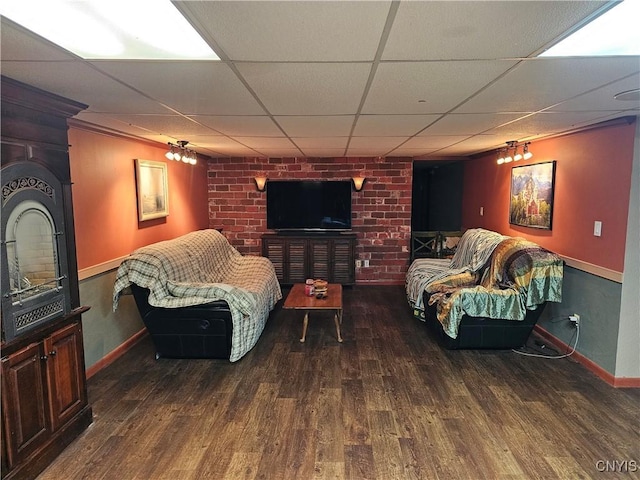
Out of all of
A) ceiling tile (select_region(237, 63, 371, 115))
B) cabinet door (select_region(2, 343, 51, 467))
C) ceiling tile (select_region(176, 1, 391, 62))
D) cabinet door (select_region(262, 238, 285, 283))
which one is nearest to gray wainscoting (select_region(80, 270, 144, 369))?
cabinet door (select_region(2, 343, 51, 467))

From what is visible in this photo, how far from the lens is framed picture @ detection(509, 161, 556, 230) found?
3.91 meters

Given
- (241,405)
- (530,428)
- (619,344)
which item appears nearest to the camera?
(530,428)

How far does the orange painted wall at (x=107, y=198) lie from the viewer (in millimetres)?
3043

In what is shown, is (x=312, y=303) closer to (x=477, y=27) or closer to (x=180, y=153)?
(x=180, y=153)

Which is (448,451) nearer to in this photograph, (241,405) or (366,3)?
(241,405)

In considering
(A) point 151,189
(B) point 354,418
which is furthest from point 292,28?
(A) point 151,189

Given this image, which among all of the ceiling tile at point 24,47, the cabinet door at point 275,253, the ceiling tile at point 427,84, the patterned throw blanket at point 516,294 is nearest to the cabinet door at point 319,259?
the cabinet door at point 275,253

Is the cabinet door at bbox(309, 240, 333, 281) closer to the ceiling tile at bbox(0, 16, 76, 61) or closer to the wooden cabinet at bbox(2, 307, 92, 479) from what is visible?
the wooden cabinet at bbox(2, 307, 92, 479)

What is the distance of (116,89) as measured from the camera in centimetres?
199

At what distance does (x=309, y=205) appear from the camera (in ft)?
19.8

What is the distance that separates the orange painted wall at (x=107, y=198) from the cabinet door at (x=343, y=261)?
94.9 inches

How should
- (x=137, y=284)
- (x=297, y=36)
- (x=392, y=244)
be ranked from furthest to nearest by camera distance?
(x=392, y=244) < (x=137, y=284) < (x=297, y=36)

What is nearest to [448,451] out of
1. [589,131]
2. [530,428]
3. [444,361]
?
[530,428]

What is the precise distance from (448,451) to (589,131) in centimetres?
288
